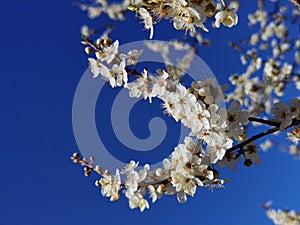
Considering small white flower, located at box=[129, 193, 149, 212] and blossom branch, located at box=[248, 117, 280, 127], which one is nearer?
blossom branch, located at box=[248, 117, 280, 127]

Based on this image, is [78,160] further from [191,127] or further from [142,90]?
[191,127]

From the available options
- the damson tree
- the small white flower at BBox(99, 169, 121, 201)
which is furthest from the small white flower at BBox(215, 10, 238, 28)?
the small white flower at BBox(99, 169, 121, 201)

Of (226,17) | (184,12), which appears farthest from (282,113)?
(184,12)

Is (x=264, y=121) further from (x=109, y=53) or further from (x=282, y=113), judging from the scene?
(x=109, y=53)

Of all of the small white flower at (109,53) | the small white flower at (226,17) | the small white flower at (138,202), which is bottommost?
the small white flower at (138,202)

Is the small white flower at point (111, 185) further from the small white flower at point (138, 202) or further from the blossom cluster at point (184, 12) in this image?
the blossom cluster at point (184, 12)

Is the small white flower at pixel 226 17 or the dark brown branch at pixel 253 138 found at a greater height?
the small white flower at pixel 226 17

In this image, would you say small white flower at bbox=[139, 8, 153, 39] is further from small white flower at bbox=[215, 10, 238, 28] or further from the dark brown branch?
the dark brown branch

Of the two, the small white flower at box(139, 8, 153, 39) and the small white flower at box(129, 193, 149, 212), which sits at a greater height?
the small white flower at box(139, 8, 153, 39)

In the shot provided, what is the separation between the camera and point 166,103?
5.94 feet

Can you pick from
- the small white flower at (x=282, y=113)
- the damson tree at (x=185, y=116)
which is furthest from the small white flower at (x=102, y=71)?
the small white flower at (x=282, y=113)

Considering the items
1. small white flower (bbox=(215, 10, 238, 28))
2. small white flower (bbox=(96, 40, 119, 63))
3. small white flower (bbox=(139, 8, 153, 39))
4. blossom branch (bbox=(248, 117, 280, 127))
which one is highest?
small white flower (bbox=(139, 8, 153, 39))

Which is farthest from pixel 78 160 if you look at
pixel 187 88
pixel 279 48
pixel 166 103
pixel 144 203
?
pixel 279 48

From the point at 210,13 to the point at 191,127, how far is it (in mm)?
518
